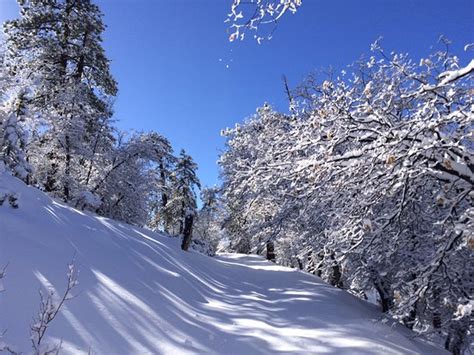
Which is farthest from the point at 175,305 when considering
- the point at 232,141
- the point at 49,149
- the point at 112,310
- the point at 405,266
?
the point at 232,141

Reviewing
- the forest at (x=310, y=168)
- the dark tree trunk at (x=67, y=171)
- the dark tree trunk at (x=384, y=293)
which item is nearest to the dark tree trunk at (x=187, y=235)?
the forest at (x=310, y=168)

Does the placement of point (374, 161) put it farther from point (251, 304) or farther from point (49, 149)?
point (49, 149)

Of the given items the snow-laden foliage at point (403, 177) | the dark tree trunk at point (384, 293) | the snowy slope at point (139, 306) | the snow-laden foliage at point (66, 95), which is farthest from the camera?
the snow-laden foliage at point (66, 95)

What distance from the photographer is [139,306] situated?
5695 millimetres

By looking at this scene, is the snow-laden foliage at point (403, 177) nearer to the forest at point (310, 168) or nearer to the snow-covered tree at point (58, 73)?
the forest at point (310, 168)

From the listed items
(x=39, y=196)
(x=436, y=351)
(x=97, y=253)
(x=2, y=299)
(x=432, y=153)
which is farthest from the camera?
(x=39, y=196)

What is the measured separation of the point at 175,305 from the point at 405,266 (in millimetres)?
4455

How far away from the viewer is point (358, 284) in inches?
334

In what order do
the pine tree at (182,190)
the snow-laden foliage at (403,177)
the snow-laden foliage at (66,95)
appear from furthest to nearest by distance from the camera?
the pine tree at (182,190)
the snow-laden foliage at (66,95)
the snow-laden foliage at (403,177)

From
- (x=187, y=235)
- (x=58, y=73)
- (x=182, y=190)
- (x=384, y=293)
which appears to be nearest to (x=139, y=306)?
(x=384, y=293)

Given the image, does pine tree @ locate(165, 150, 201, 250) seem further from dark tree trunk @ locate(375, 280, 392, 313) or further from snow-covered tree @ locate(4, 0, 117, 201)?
dark tree trunk @ locate(375, 280, 392, 313)

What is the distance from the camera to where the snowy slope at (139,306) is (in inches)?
173

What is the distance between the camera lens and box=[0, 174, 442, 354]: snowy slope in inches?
173

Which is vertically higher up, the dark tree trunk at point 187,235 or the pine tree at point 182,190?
the pine tree at point 182,190
